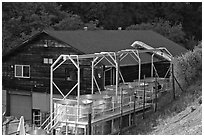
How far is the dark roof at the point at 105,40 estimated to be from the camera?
2294cm

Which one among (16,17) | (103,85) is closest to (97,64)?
(103,85)

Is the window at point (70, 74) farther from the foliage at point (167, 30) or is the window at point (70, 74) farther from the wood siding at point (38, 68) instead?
the foliage at point (167, 30)

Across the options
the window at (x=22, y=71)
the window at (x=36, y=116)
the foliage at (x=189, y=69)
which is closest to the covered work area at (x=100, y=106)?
the foliage at (x=189, y=69)

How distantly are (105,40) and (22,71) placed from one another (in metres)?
5.50

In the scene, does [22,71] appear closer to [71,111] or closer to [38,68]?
[38,68]

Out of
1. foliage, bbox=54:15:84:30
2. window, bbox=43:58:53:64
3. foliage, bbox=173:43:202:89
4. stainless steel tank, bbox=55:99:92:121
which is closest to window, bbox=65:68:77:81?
window, bbox=43:58:53:64

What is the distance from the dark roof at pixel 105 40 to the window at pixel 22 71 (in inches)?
94.8

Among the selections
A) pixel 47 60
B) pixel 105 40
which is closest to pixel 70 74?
pixel 47 60

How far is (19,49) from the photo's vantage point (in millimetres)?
23547

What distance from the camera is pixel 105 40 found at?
86.1 ft

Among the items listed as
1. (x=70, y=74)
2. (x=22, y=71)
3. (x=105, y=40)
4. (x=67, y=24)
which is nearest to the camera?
(x=70, y=74)

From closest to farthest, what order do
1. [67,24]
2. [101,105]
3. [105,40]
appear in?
[101,105] < [105,40] < [67,24]

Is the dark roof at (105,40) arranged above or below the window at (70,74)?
above

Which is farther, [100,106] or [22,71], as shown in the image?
[22,71]
